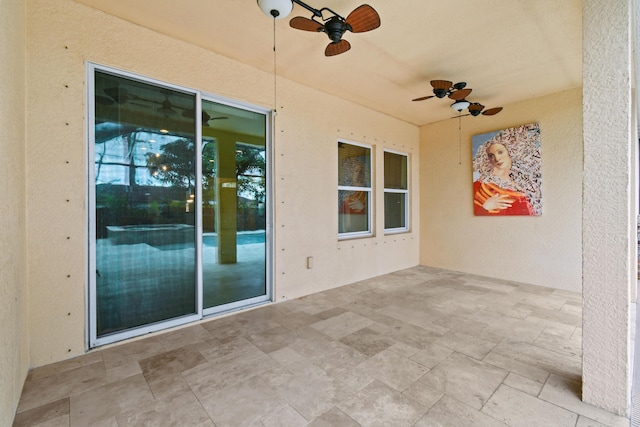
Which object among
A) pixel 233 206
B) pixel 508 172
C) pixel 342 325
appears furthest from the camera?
pixel 508 172

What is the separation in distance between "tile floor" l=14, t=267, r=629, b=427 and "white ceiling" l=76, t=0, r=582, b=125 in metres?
3.07

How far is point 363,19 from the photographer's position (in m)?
2.27

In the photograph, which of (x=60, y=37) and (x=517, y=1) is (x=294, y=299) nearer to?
(x=60, y=37)

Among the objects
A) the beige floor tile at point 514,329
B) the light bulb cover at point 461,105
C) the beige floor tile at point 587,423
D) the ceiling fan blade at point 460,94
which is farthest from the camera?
the light bulb cover at point 461,105

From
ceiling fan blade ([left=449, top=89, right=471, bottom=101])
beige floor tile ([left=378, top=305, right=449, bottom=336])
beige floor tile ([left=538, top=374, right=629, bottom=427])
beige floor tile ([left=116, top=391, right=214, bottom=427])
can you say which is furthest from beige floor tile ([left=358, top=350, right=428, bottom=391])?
ceiling fan blade ([left=449, top=89, right=471, bottom=101])

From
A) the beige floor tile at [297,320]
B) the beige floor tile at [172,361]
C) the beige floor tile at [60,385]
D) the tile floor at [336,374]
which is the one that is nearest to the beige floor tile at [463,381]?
the tile floor at [336,374]

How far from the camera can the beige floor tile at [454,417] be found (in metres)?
1.70

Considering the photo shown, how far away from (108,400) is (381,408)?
1.83 meters

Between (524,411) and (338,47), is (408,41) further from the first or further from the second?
(524,411)

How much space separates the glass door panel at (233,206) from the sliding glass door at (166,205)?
13 millimetres

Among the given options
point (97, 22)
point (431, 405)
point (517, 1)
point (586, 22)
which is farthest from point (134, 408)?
point (517, 1)

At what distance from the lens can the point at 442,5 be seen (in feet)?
8.32

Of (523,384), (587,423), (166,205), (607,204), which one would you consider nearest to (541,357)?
(523,384)

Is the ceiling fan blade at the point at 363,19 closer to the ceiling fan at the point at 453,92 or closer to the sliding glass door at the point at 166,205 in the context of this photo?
the ceiling fan at the point at 453,92
